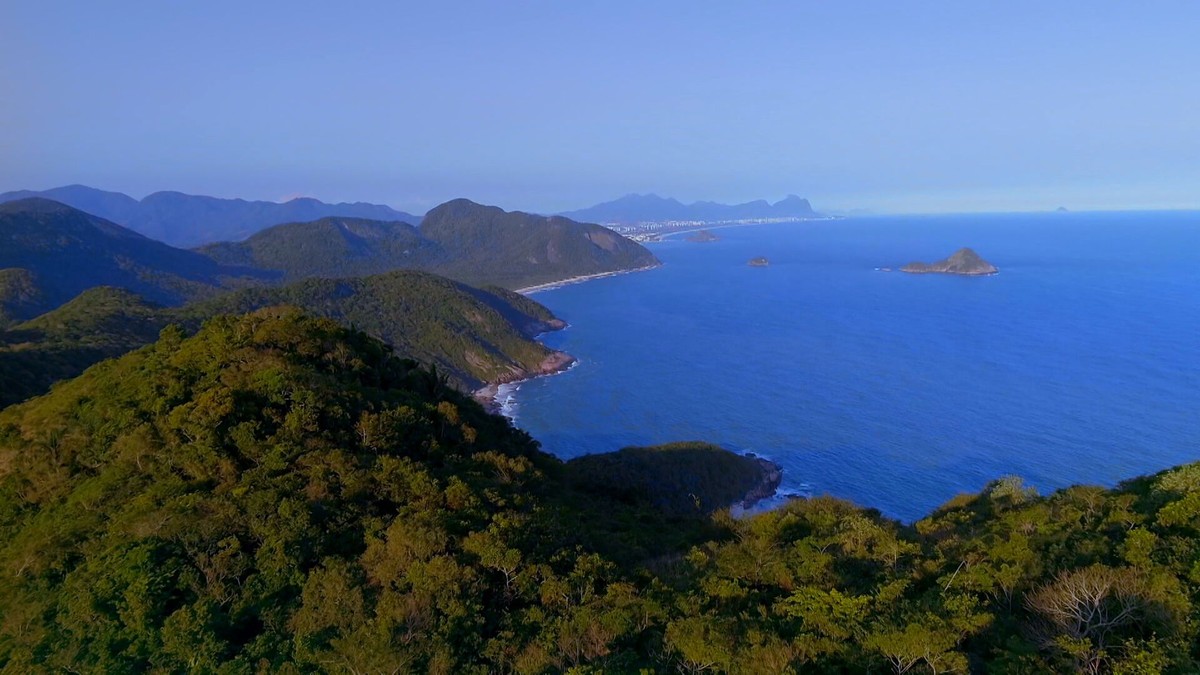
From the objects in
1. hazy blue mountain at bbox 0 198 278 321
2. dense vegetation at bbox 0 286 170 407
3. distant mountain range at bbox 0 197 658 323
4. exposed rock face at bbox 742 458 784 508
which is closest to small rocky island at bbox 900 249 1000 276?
distant mountain range at bbox 0 197 658 323

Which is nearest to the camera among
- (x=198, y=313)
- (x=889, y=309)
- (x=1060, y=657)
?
(x=1060, y=657)

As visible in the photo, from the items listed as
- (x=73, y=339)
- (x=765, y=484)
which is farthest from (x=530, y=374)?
(x=73, y=339)

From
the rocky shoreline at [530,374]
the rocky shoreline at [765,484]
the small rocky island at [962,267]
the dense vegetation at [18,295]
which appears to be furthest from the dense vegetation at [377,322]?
the small rocky island at [962,267]

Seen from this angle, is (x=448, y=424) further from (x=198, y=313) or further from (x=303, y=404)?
(x=198, y=313)

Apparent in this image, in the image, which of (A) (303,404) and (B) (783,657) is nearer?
(B) (783,657)

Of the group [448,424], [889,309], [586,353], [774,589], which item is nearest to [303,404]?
[448,424]

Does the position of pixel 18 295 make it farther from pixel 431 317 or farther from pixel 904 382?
pixel 904 382

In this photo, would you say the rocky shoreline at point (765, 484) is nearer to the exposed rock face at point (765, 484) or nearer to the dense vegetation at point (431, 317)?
the exposed rock face at point (765, 484)
